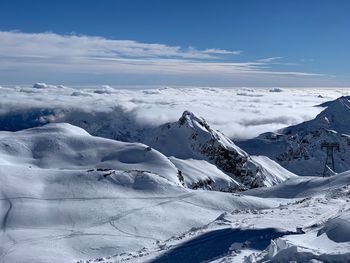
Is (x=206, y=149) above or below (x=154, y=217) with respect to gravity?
below

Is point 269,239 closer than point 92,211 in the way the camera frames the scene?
Yes

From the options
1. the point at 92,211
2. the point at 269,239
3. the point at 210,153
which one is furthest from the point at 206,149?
the point at 269,239

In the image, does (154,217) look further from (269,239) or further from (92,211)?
(269,239)

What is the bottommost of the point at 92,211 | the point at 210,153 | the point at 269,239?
the point at 210,153

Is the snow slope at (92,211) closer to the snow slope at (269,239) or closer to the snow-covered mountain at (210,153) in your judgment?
the snow slope at (269,239)

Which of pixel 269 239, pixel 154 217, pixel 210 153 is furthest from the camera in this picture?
pixel 210 153

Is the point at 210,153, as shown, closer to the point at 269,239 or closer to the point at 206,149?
the point at 206,149

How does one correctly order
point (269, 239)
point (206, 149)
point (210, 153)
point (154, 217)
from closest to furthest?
point (269, 239) < point (154, 217) < point (210, 153) < point (206, 149)

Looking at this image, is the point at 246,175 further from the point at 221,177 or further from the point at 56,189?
the point at 56,189

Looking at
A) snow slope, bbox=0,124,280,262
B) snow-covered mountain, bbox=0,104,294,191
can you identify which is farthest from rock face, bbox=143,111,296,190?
snow slope, bbox=0,124,280,262
